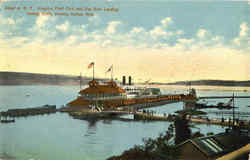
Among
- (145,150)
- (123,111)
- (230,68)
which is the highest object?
(230,68)

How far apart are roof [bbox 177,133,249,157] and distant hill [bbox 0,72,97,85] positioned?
3237 millimetres

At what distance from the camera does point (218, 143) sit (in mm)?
5172

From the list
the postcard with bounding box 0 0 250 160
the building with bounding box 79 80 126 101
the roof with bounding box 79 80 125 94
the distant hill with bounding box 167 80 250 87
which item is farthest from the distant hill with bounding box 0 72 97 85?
the distant hill with bounding box 167 80 250 87

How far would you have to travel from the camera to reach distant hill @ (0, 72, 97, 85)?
6.04 meters

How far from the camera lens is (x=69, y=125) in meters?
6.57

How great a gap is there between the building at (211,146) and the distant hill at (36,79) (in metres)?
3.09

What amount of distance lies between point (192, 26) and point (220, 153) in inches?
118

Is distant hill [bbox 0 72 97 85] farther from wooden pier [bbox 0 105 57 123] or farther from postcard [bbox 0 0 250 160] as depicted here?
wooden pier [bbox 0 105 57 123]

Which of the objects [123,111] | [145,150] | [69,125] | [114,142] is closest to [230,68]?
[145,150]

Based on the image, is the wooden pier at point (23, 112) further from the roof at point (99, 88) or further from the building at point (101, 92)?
the roof at point (99, 88)

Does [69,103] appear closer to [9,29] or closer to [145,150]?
[9,29]

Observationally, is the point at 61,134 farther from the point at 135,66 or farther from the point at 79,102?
the point at 135,66

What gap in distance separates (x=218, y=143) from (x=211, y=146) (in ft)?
0.79

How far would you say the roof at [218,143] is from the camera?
196 inches
